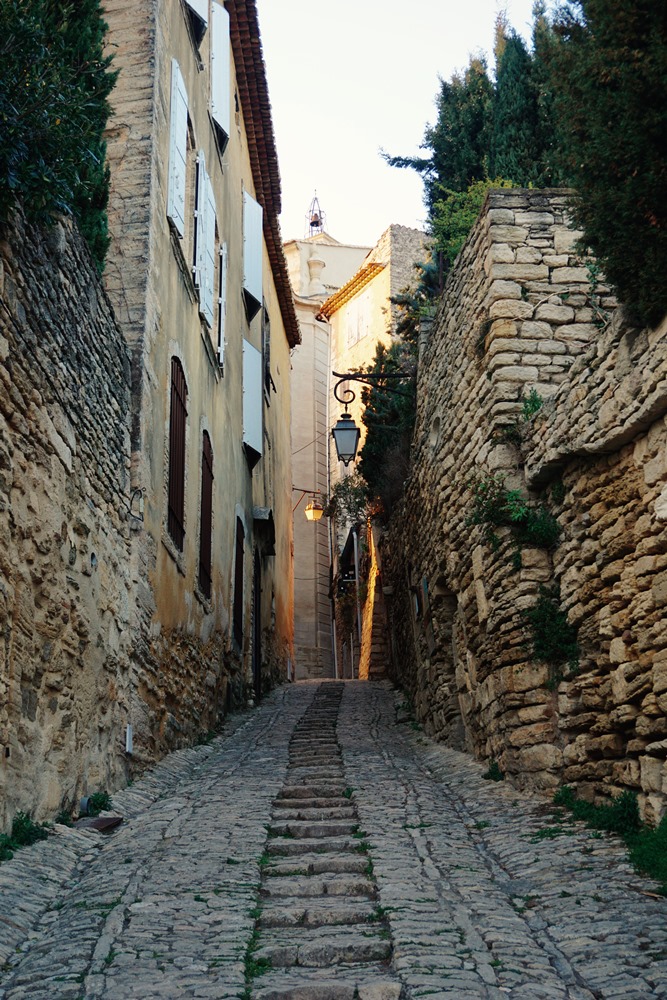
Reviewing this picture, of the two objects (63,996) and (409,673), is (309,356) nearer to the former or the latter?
(409,673)

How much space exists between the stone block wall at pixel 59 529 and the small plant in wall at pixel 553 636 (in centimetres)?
303

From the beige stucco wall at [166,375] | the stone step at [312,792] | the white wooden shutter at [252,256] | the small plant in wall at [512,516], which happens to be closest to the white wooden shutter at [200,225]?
the beige stucco wall at [166,375]

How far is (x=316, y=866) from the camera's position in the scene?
604cm

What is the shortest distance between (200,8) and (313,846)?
9.81 metres

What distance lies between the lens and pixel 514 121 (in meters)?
14.1

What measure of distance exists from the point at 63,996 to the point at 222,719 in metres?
8.74

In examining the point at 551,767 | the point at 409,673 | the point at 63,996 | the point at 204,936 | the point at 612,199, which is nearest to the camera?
the point at 63,996

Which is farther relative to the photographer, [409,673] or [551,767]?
[409,673]

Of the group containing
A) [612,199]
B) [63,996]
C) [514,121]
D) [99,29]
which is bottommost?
[63,996]

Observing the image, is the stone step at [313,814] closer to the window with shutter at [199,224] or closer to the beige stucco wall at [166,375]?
the beige stucco wall at [166,375]

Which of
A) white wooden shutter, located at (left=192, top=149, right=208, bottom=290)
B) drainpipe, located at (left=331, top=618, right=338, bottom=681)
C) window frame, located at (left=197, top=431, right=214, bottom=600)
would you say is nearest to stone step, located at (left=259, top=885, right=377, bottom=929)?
window frame, located at (left=197, top=431, right=214, bottom=600)

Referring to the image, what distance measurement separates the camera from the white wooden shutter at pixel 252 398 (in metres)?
16.1

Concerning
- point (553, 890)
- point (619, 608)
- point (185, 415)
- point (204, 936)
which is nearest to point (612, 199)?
point (619, 608)

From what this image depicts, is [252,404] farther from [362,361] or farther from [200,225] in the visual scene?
[362,361]
